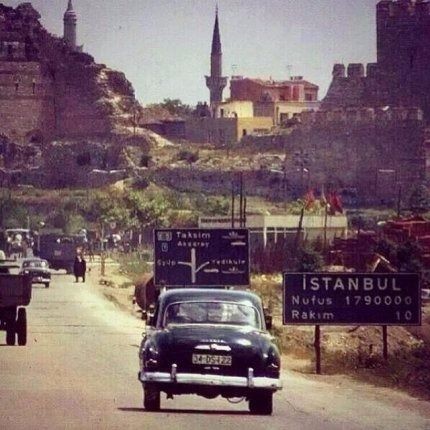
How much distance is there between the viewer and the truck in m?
30.8

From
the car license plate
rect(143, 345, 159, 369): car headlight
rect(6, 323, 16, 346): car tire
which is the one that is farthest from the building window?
the car license plate

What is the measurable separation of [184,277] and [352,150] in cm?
7587

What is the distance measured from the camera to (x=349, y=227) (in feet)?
272

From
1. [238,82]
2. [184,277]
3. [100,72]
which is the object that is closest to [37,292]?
[184,277]

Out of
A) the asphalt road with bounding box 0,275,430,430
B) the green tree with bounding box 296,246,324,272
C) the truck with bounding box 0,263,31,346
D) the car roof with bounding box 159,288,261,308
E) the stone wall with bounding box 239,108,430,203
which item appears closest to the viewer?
the asphalt road with bounding box 0,275,430,430

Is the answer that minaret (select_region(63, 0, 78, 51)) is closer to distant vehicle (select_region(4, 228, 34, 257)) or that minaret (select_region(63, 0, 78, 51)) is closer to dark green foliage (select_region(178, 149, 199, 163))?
dark green foliage (select_region(178, 149, 199, 163))

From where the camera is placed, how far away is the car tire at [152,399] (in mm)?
21353

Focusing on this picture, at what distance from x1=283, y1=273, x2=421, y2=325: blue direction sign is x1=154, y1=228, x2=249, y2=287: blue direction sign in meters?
11.7

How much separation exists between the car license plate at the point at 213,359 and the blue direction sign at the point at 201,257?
19.7m

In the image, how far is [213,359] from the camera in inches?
829

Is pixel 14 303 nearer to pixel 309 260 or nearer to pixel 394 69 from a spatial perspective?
pixel 309 260

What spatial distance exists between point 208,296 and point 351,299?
715 centimetres

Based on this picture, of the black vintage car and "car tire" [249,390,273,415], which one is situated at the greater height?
the black vintage car

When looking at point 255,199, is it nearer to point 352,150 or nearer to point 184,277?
point 352,150
